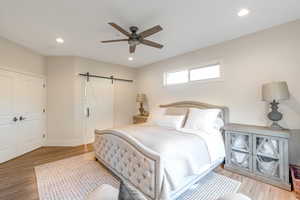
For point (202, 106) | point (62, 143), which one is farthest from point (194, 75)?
point (62, 143)

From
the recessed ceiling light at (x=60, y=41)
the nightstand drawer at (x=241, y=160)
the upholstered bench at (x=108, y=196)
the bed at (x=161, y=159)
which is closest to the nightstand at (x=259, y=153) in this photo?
the nightstand drawer at (x=241, y=160)

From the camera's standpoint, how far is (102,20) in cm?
253

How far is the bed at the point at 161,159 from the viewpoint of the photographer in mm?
1777

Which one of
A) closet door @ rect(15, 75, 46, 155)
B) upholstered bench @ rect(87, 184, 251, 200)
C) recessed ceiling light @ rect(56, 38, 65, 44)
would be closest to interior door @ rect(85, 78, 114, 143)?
closet door @ rect(15, 75, 46, 155)

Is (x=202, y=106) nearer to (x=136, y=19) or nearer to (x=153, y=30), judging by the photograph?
(x=153, y=30)

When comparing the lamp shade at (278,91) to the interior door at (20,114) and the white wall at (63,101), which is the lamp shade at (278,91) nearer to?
the white wall at (63,101)

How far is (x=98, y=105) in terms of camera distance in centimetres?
498

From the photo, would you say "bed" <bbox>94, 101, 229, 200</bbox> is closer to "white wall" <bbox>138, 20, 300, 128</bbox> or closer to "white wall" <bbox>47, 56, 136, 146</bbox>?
"white wall" <bbox>138, 20, 300, 128</bbox>

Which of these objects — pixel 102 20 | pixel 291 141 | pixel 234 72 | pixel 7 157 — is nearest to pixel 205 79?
pixel 234 72

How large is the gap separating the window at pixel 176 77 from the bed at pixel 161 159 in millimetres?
2054

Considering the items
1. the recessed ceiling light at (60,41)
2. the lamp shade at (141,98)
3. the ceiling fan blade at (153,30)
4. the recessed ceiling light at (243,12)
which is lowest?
the lamp shade at (141,98)

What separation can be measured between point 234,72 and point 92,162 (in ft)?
12.3

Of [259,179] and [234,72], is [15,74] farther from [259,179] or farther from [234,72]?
[259,179]

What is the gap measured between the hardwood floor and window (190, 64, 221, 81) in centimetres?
216
